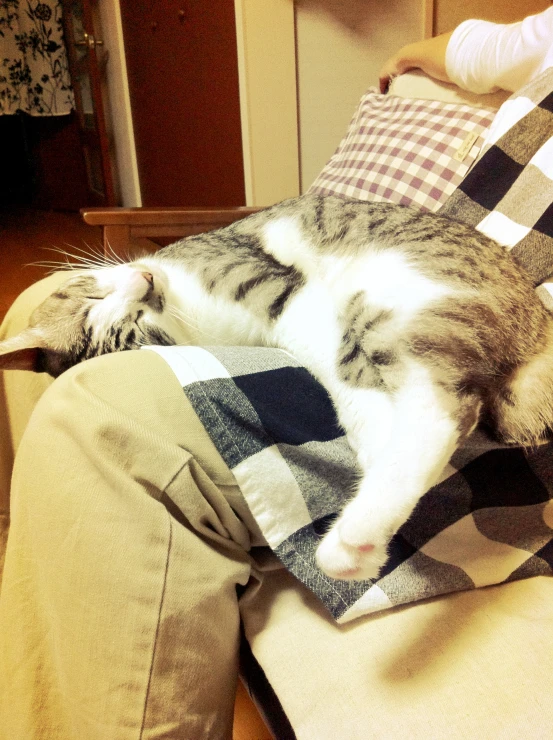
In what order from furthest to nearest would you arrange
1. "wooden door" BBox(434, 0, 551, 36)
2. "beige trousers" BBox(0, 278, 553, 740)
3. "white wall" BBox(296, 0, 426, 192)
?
"white wall" BBox(296, 0, 426, 192) < "wooden door" BBox(434, 0, 551, 36) < "beige trousers" BBox(0, 278, 553, 740)

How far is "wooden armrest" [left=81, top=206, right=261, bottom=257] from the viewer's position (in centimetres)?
138

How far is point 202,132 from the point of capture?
262cm

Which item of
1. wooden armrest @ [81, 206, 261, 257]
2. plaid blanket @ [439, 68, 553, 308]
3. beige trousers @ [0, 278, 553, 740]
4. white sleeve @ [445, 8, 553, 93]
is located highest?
white sleeve @ [445, 8, 553, 93]

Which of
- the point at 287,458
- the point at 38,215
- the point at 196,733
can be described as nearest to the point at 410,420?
the point at 287,458

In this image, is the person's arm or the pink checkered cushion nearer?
the person's arm

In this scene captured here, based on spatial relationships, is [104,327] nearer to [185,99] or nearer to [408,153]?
[408,153]

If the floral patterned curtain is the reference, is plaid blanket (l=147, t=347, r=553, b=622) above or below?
below

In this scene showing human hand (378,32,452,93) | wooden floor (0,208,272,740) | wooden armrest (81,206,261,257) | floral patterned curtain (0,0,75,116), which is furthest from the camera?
floral patterned curtain (0,0,75,116)

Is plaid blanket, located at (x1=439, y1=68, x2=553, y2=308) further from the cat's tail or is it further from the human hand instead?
the human hand

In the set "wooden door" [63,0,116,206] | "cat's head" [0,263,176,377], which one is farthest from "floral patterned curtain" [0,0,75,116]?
"cat's head" [0,263,176,377]

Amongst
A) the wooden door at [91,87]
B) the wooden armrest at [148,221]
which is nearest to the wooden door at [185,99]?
the wooden door at [91,87]

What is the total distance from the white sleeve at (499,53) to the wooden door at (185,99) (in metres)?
1.20

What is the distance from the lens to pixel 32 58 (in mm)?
4211

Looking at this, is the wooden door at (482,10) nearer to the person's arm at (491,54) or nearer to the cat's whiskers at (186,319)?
the person's arm at (491,54)
